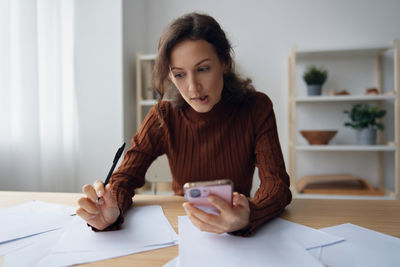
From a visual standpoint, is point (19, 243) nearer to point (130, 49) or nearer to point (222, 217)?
point (222, 217)

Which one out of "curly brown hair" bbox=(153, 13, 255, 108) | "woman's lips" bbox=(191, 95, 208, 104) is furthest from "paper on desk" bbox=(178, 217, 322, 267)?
"curly brown hair" bbox=(153, 13, 255, 108)

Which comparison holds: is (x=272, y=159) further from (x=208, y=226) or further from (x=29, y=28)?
(x=29, y=28)

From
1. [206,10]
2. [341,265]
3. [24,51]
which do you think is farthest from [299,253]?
[206,10]

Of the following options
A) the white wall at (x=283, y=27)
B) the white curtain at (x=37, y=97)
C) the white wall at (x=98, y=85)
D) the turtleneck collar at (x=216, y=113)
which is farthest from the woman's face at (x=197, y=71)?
the white wall at (x=283, y=27)

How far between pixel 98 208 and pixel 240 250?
31 centimetres

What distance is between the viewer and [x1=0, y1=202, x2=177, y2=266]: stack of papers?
1.55 ft

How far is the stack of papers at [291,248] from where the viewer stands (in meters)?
0.44

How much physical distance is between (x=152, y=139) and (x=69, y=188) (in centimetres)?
119

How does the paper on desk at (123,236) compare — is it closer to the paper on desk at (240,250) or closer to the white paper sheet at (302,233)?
the paper on desk at (240,250)

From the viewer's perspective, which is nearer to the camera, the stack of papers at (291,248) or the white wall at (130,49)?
the stack of papers at (291,248)

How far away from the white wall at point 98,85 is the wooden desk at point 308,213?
3.65 feet

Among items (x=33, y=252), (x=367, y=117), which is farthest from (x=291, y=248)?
(x=367, y=117)

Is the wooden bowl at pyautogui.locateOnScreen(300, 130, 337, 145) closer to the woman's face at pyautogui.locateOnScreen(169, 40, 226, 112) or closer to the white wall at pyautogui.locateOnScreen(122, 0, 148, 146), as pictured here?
the white wall at pyautogui.locateOnScreen(122, 0, 148, 146)

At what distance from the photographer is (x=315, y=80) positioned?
82.4 inches
